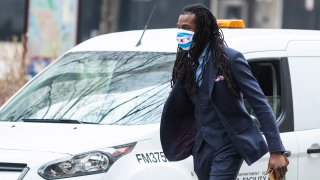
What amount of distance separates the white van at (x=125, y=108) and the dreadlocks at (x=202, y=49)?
0.62m

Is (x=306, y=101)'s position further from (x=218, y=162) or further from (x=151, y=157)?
(x=218, y=162)

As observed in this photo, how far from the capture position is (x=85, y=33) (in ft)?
59.2

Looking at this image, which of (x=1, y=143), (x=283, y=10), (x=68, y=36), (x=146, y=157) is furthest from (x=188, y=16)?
(x=283, y=10)

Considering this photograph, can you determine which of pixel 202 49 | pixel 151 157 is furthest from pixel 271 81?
pixel 202 49

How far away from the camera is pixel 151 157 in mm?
5891

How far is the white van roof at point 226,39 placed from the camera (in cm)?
650

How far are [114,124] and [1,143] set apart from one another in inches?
28.0

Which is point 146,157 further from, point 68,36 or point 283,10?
point 283,10

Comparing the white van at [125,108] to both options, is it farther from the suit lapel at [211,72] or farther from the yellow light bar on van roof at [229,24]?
the suit lapel at [211,72]

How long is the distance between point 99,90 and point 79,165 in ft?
3.37

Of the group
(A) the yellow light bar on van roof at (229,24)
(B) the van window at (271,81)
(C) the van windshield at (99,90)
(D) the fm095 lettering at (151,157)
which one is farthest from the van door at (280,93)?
(D) the fm095 lettering at (151,157)

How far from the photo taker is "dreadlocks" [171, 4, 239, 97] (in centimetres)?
532

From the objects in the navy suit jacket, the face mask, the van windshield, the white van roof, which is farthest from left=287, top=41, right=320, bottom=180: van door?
the face mask

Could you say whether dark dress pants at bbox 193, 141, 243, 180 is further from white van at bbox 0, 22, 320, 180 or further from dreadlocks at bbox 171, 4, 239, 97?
white van at bbox 0, 22, 320, 180
